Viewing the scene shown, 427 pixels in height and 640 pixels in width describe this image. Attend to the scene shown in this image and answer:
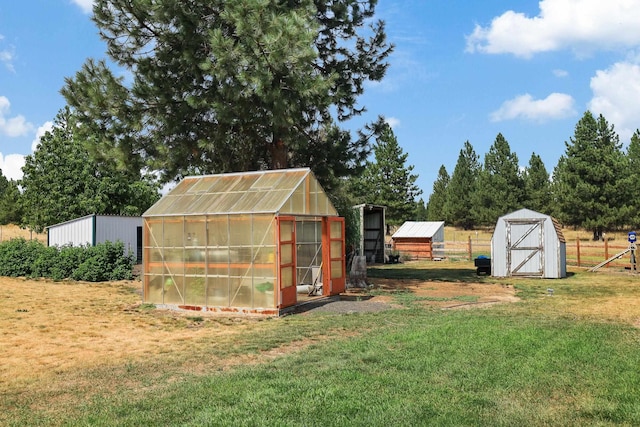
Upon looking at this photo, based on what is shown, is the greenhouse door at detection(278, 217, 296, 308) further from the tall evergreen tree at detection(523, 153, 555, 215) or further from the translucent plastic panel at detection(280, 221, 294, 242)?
the tall evergreen tree at detection(523, 153, 555, 215)

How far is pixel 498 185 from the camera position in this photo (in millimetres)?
57406

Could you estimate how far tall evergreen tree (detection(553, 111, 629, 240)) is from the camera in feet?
145

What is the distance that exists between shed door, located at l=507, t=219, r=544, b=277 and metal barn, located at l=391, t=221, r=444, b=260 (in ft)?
38.6

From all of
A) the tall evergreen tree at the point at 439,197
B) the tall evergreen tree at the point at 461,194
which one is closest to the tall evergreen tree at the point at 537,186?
the tall evergreen tree at the point at 461,194

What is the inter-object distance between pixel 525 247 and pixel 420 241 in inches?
502

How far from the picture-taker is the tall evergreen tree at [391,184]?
185 ft

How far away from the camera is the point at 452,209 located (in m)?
64.7

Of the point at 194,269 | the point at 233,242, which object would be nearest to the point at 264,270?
the point at 233,242

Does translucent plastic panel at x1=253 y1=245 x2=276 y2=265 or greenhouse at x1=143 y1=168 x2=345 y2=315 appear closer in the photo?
translucent plastic panel at x1=253 y1=245 x2=276 y2=265

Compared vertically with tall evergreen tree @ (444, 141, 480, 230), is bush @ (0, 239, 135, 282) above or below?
below

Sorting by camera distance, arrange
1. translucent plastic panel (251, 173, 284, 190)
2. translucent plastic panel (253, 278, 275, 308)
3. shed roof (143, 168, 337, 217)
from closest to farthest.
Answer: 1. translucent plastic panel (253, 278, 275, 308)
2. shed roof (143, 168, 337, 217)
3. translucent plastic panel (251, 173, 284, 190)

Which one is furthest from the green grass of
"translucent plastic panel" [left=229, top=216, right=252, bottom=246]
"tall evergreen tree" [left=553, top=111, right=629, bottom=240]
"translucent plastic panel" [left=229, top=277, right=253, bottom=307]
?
"tall evergreen tree" [left=553, top=111, right=629, bottom=240]

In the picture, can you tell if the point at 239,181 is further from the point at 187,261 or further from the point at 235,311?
the point at 235,311

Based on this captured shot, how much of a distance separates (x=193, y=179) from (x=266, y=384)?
1060 centimetres
